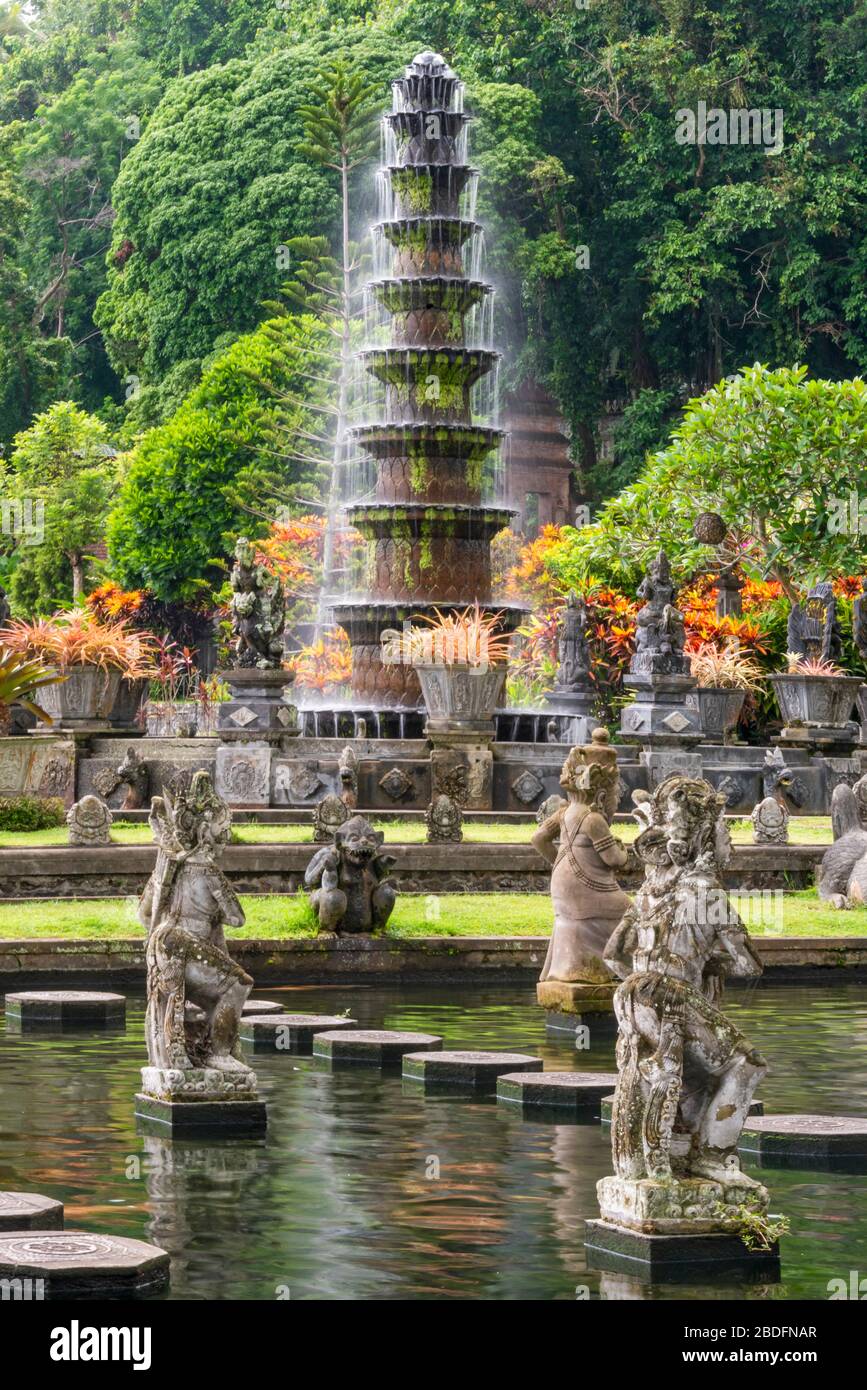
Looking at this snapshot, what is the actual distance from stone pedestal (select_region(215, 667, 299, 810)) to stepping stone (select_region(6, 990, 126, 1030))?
28.2 feet

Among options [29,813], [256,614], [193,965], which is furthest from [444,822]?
[193,965]

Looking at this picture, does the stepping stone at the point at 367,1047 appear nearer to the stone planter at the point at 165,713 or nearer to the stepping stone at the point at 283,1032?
the stepping stone at the point at 283,1032

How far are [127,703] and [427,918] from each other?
7.90 metres

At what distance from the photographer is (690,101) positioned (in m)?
47.3

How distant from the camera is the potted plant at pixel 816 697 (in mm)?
26750

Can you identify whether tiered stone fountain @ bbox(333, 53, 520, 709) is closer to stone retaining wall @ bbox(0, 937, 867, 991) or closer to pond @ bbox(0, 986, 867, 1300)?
stone retaining wall @ bbox(0, 937, 867, 991)

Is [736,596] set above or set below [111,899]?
above

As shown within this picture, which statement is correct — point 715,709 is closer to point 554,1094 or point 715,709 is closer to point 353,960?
point 353,960

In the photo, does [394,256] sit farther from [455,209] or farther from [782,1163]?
[782,1163]

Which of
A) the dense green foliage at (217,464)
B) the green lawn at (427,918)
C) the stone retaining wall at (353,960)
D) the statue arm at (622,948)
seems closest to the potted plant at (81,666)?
the green lawn at (427,918)

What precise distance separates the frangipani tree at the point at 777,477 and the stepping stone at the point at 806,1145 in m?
23.1
